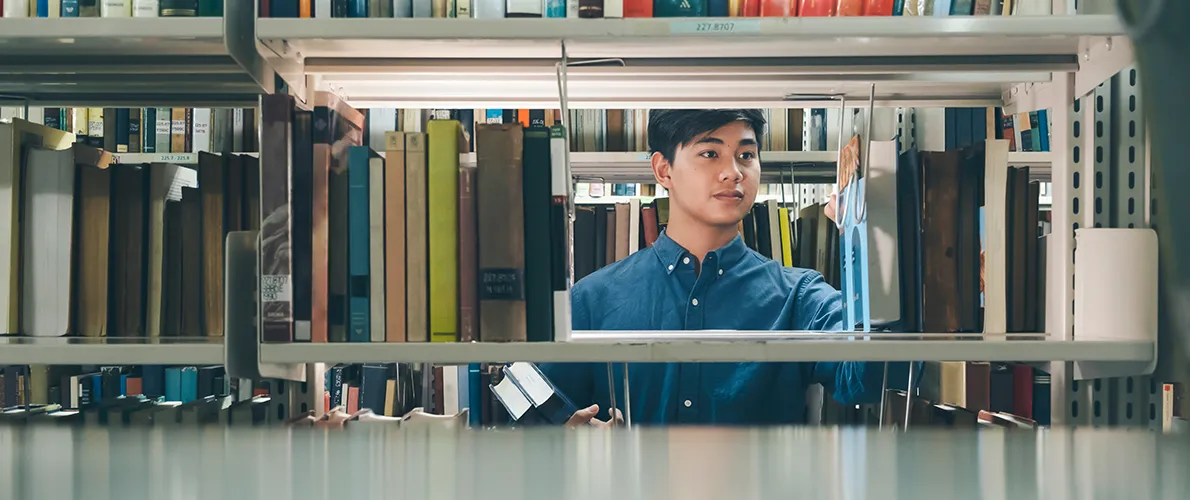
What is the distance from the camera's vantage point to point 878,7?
3.69ft

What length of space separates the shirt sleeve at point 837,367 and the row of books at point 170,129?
5.57ft

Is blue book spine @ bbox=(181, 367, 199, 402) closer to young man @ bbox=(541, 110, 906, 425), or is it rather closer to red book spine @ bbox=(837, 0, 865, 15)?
young man @ bbox=(541, 110, 906, 425)

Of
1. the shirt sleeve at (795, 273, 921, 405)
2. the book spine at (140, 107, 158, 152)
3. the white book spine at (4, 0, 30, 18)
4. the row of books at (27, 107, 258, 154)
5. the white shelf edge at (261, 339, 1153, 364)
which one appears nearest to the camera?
the white shelf edge at (261, 339, 1153, 364)

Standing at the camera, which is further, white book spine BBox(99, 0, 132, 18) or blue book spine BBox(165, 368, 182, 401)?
blue book spine BBox(165, 368, 182, 401)

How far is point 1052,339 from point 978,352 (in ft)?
0.40

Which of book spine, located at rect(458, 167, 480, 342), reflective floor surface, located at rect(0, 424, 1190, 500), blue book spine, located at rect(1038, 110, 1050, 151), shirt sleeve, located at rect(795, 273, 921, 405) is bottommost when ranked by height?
shirt sleeve, located at rect(795, 273, 921, 405)

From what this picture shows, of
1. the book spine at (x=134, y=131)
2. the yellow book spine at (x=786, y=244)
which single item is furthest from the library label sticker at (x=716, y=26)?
the book spine at (x=134, y=131)

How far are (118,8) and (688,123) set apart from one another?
1.21 metres

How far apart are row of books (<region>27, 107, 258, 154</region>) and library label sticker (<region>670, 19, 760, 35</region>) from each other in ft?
6.32

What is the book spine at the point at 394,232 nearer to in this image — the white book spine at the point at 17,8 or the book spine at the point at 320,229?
the book spine at the point at 320,229

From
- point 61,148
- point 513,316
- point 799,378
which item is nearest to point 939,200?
point 513,316

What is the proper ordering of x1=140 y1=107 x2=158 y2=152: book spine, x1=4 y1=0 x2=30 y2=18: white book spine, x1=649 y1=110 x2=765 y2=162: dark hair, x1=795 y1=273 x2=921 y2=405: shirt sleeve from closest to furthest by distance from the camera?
x1=4 y1=0 x2=30 y2=18: white book spine
x1=795 y1=273 x2=921 y2=405: shirt sleeve
x1=649 y1=110 x2=765 y2=162: dark hair
x1=140 y1=107 x2=158 y2=152: book spine

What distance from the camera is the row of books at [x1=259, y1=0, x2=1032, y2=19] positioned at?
1.06 meters

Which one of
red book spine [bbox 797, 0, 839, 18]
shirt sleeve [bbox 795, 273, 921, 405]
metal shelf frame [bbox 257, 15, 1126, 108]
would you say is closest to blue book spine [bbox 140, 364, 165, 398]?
metal shelf frame [bbox 257, 15, 1126, 108]
